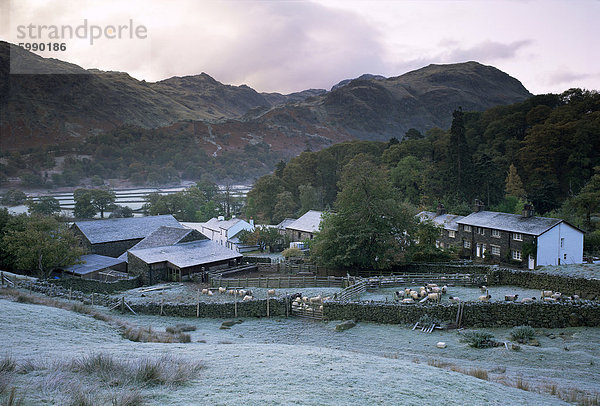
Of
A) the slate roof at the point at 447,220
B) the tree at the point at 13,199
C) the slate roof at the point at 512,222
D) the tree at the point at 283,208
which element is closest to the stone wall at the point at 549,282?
the slate roof at the point at 512,222

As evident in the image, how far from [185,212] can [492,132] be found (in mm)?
65887

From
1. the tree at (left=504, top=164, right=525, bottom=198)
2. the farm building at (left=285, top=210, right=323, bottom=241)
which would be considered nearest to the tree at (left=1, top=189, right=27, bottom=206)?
the farm building at (left=285, top=210, right=323, bottom=241)

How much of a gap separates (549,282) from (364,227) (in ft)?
45.5

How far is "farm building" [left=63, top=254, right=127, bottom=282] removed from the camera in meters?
37.2

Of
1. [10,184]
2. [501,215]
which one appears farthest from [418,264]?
[10,184]

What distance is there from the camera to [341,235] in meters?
34.2

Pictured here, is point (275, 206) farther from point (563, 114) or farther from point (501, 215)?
point (563, 114)

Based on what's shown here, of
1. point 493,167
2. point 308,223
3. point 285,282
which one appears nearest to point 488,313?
point 285,282

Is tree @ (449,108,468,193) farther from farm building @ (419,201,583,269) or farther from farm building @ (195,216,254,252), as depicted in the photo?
farm building @ (195,216,254,252)

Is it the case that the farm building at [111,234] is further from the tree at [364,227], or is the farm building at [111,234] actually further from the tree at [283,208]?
the tree at [283,208]

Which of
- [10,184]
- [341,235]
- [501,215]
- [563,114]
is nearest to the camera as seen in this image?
[341,235]

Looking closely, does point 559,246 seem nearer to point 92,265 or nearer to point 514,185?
point 514,185

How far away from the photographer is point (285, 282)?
32062 mm

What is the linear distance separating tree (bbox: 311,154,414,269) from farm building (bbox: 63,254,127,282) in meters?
19.5
